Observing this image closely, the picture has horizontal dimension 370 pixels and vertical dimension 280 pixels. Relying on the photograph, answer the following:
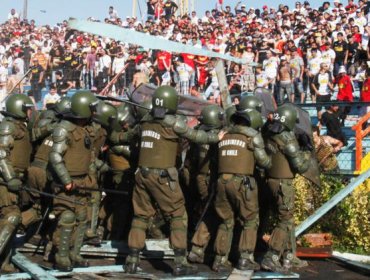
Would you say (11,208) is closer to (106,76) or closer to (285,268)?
(285,268)

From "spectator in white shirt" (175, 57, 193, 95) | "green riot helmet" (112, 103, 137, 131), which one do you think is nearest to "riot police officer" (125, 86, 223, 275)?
"green riot helmet" (112, 103, 137, 131)

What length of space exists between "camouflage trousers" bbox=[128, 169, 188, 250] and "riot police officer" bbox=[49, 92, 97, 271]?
0.70 m

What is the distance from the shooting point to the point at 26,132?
988 centimetres

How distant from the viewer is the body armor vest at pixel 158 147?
30.8ft

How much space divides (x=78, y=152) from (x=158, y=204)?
119 centimetres

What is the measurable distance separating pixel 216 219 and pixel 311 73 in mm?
8057

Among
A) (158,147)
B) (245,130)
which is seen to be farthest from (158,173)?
(245,130)

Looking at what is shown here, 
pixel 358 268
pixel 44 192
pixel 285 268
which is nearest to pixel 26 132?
pixel 44 192

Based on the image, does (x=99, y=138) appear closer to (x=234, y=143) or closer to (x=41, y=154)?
(x=41, y=154)

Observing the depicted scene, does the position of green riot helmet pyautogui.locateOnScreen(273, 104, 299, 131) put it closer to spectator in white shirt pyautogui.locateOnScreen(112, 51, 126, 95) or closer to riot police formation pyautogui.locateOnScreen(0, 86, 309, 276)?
riot police formation pyautogui.locateOnScreen(0, 86, 309, 276)

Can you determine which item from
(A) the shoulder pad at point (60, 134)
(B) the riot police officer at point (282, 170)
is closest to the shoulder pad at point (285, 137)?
(B) the riot police officer at point (282, 170)

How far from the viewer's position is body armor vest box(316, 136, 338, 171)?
41.9ft

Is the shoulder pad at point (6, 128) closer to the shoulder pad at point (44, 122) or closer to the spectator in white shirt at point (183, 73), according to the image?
the shoulder pad at point (44, 122)

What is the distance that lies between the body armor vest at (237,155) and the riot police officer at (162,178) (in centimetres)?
35
